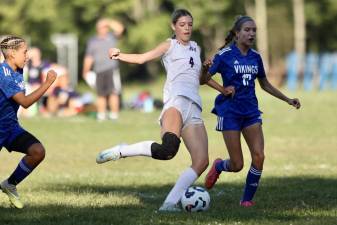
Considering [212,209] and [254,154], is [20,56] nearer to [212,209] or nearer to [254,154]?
[212,209]

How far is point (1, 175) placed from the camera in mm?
13477

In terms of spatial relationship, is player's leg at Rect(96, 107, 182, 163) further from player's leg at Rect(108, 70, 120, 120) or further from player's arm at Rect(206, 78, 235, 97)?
player's leg at Rect(108, 70, 120, 120)

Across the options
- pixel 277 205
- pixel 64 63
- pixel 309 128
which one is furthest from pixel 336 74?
pixel 277 205

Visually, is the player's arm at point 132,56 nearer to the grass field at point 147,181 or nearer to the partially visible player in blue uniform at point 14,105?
the partially visible player in blue uniform at point 14,105

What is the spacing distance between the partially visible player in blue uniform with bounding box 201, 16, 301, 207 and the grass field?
511mm

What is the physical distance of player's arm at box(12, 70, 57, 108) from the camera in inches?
348

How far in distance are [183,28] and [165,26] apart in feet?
163

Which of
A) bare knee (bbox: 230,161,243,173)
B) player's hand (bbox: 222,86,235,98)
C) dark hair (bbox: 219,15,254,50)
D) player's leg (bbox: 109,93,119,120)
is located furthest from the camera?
player's leg (bbox: 109,93,119,120)

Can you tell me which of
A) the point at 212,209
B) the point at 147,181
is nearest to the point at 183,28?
the point at 212,209

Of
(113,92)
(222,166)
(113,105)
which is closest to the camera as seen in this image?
(222,166)

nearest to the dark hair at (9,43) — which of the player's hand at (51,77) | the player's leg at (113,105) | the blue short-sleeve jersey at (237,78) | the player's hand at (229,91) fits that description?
the player's hand at (51,77)

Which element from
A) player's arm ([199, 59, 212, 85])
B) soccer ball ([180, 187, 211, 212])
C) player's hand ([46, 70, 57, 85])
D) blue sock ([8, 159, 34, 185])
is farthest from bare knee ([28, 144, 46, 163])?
player's arm ([199, 59, 212, 85])

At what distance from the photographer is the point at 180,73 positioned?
9.40 meters

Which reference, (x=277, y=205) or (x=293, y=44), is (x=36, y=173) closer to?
(x=277, y=205)
